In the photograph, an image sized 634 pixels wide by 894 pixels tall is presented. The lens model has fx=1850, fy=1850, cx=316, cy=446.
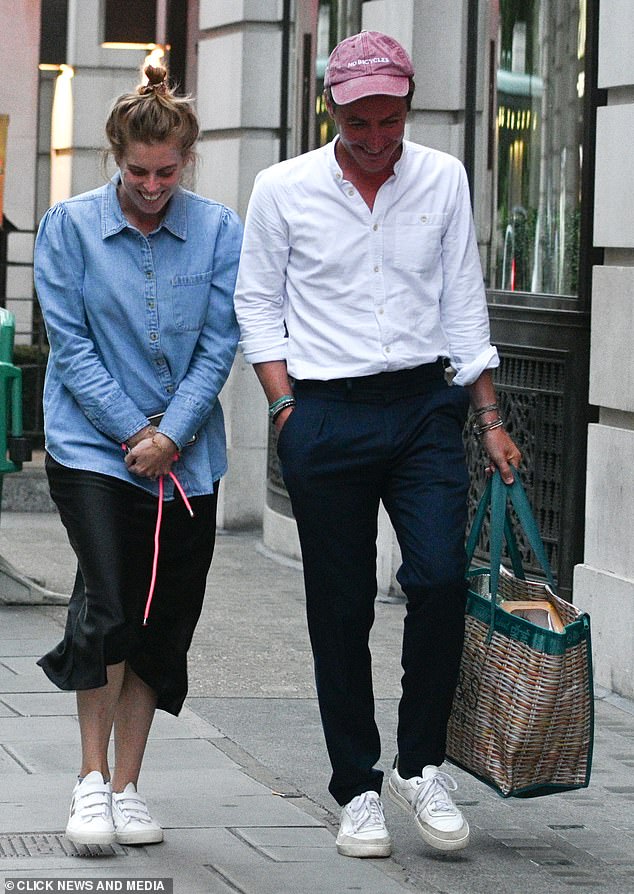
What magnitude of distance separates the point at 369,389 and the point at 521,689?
2.64 feet

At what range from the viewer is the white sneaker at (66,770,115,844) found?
14.5 feet

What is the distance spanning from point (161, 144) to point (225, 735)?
223 centimetres

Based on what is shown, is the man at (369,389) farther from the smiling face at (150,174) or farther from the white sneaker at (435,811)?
the smiling face at (150,174)

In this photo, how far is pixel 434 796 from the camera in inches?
177

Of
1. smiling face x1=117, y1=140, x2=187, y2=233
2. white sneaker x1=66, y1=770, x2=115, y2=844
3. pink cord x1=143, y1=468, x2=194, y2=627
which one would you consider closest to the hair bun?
smiling face x1=117, y1=140, x2=187, y2=233

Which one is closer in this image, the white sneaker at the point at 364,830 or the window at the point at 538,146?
the white sneaker at the point at 364,830

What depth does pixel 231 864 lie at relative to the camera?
4387 millimetres

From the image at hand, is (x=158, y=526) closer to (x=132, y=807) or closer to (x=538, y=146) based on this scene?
(x=132, y=807)

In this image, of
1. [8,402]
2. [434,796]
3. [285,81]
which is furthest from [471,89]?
[434,796]

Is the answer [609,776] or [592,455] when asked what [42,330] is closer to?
[592,455]

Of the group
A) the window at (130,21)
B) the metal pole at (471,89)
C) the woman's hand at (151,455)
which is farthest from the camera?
the window at (130,21)

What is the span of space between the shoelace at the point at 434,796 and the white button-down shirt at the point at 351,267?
3.30ft

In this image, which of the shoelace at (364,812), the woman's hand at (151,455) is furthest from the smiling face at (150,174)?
the shoelace at (364,812)

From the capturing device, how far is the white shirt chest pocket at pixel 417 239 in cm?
446
